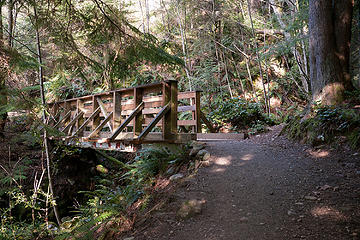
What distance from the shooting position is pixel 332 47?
6.34 m

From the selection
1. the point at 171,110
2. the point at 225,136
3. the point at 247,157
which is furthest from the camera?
the point at 225,136

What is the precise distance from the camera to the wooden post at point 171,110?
5.78 m

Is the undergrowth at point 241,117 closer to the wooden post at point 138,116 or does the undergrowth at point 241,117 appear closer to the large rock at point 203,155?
the large rock at point 203,155

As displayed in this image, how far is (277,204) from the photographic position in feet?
11.3

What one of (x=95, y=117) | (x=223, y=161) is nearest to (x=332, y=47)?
(x=223, y=161)

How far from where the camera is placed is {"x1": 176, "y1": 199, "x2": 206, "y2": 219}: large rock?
142 inches

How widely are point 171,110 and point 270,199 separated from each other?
306cm

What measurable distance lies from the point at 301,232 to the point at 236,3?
14.8m

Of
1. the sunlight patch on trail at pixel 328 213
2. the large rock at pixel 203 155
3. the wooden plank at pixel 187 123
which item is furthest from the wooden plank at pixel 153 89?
the sunlight patch on trail at pixel 328 213

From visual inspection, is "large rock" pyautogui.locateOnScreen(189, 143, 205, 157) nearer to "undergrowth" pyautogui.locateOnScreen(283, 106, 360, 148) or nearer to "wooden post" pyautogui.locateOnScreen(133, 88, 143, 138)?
"wooden post" pyautogui.locateOnScreen(133, 88, 143, 138)

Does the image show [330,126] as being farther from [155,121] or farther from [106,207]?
[106,207]

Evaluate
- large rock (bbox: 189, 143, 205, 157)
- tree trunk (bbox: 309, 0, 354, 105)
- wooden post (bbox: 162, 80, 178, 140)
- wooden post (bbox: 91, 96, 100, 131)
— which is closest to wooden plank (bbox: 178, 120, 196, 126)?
large rock (bbox: 189, 143, 205, 157)

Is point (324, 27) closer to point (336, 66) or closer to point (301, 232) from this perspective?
point (336, 66)

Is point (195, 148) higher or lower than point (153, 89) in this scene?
lower
